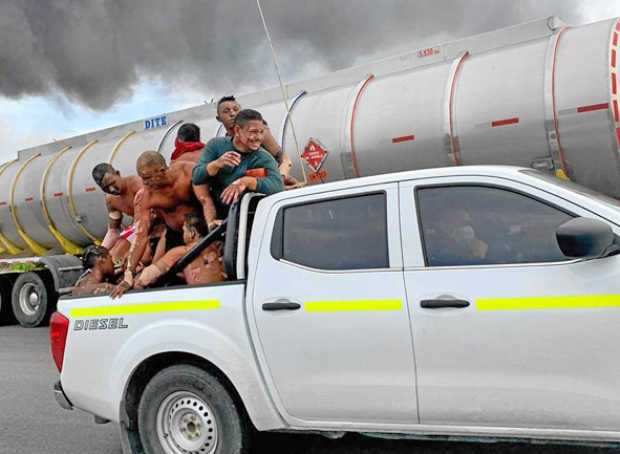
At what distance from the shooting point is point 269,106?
32.5ft

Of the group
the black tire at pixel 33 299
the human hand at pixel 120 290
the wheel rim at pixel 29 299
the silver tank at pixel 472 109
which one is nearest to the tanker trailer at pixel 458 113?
the silver tank at pixel 472 109

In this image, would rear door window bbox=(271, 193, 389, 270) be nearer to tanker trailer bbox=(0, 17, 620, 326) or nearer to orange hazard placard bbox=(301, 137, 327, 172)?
tanker trailer bbox=(0, 17, 620, 326)

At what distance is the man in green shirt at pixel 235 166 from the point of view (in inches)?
190

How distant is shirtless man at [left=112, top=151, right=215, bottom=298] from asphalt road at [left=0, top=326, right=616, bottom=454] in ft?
5.21

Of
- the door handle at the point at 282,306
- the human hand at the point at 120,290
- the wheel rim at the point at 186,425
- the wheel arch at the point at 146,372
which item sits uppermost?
the human hand at the point at 120,290

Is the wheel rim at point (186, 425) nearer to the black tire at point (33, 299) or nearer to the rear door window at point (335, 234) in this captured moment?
the rear door window at point (335, 234)

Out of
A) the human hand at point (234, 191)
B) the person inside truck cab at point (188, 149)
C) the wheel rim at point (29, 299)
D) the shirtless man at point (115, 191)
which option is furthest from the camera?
the wheel rim at point (29, 299)

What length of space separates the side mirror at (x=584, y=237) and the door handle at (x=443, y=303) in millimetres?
551

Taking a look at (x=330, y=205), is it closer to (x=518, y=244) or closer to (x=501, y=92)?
(x=518, y=244)

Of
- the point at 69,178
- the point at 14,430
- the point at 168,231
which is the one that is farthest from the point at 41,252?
the point at 168,231

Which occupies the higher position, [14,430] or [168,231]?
[168,231]

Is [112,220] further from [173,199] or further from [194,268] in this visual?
[194,268]

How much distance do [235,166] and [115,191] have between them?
371cm

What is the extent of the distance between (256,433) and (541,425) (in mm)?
1644
